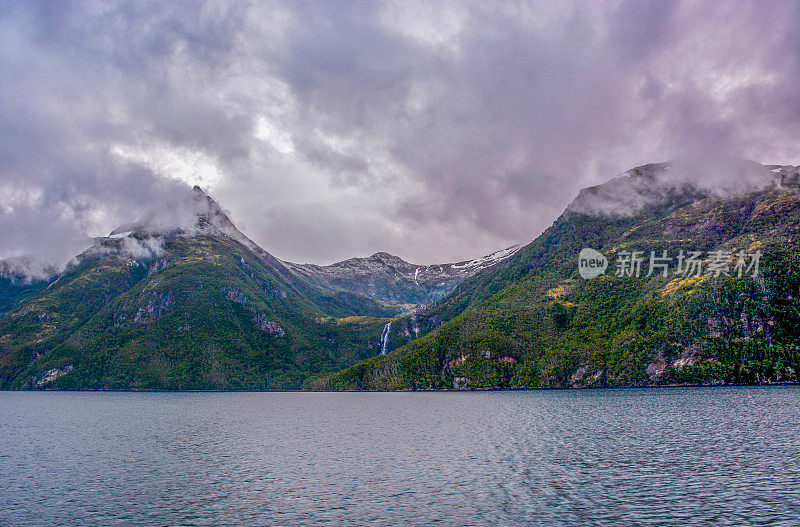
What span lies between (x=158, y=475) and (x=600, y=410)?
142 m

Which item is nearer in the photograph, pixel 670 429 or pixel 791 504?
pixel 791 504

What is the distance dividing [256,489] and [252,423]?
10203cm

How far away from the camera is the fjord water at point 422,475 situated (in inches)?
1922

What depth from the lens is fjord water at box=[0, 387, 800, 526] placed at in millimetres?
Result: 48812

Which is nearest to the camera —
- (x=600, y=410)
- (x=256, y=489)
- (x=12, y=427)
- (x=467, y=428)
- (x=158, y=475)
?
(x=256, y=489)

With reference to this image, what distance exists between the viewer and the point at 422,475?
225 ft

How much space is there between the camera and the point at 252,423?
515ft

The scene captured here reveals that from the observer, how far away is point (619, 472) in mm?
66375

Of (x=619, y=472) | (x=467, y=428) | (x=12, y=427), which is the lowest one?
(x=12, y=427)

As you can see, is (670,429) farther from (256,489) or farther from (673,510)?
(256,489)

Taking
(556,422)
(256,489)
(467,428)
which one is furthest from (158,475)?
(556,422)

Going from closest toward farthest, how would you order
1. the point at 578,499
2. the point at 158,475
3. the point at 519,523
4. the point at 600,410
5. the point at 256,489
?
the point at 519,523 → the point at 578,499 → the point at 256,489 → the point at 158,475 → the point at 600,410

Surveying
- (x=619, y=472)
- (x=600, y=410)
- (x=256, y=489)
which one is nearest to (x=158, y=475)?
(x=256, y=489)

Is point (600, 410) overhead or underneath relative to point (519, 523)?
underneath
